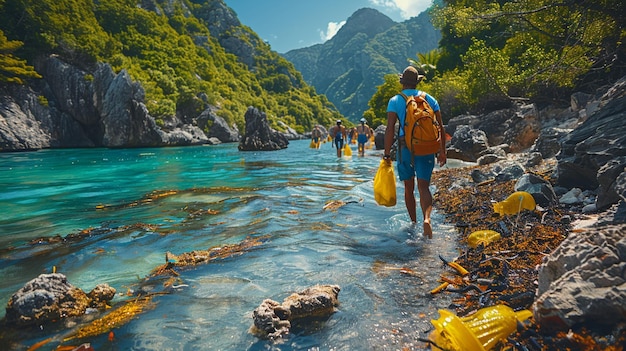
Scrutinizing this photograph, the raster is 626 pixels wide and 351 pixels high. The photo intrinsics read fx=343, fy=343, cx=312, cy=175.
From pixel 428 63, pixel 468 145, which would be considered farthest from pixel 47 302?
pixel 428 63

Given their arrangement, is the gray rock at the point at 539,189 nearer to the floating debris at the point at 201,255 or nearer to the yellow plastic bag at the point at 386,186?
the yellow plastic bag at the point at 386,186

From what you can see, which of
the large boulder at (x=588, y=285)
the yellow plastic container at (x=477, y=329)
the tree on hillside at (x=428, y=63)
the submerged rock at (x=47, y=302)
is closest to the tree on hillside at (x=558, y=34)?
the large boulder at (x=588, y=285)

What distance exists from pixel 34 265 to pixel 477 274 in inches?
211

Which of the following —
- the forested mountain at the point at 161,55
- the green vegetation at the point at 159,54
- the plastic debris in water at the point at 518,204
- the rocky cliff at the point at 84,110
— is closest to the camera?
the plastic debris in water at the point at 518,204

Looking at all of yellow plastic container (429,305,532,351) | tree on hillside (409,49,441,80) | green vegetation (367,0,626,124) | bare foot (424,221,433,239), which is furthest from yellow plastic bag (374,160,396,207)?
tree on hillside (409,49,441,80)

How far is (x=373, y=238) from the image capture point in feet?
17.0

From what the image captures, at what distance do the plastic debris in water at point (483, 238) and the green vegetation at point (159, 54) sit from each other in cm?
5487

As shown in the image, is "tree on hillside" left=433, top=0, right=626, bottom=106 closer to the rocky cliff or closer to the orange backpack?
the orange backpack

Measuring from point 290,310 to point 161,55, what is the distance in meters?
87.7

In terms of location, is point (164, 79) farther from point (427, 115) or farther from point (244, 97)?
point (427, 115)

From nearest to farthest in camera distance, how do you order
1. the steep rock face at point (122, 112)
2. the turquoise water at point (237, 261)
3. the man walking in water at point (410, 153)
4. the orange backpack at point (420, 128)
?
the turquoise water at point (237, 261) → the orange backpack at point (420, 128) → the man walking in water at point (410, 153) → the steep rock face at point (122, 112)

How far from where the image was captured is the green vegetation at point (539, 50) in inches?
291

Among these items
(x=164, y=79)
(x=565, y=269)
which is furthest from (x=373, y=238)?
(x=164, y=79)

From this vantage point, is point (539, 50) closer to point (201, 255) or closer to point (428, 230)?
point (428, 230)
